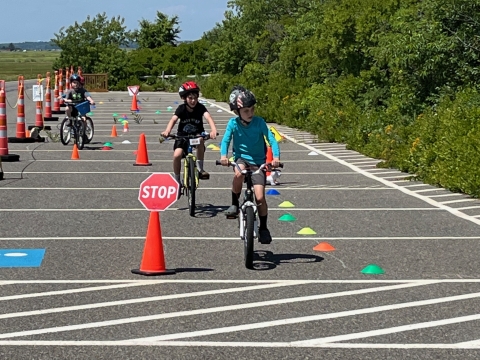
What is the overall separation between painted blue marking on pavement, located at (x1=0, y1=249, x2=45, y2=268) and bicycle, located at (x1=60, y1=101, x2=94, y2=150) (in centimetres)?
1324

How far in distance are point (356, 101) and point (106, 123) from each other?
30.4 ft

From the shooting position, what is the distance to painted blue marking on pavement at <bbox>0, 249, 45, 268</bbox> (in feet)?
34.7

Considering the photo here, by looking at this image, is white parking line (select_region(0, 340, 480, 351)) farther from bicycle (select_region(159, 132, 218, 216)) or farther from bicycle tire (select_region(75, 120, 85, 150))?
bicycle tire (select_region(75, 120, 85, 150))

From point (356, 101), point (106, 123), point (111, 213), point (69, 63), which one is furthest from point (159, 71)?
point (111, 213)

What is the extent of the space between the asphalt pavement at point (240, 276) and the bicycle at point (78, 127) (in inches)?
234

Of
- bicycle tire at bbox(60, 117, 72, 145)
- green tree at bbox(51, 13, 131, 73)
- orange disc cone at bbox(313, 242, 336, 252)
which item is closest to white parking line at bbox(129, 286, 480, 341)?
orange disc cone at bbox(313, 242, 336, 252)

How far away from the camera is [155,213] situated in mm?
10156

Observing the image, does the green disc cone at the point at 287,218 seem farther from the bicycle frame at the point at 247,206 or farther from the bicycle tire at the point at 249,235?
the bicycle tire at the point at 249,235

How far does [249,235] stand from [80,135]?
49.4 ft

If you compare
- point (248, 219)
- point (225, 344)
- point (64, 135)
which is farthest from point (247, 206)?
point (64, 135)

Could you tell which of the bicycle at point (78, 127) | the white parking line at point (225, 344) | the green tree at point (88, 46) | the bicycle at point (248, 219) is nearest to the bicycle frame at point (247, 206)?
the bicycle at point (248, 219)

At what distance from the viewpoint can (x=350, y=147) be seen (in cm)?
2506

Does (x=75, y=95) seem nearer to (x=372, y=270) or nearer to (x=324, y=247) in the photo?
(x=324, y=247)

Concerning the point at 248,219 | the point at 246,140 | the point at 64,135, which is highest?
the point at 246,140
